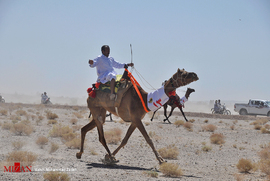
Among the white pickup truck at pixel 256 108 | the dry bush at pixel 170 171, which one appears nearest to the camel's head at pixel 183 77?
the dry bush at pixel 170 171

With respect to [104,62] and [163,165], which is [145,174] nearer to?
[163,165]

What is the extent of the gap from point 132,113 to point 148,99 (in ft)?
1.89

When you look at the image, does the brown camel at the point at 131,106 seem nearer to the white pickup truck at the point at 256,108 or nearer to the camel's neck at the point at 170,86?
the camel's neck at the point at 170,86

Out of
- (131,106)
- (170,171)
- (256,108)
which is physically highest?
(131,106)

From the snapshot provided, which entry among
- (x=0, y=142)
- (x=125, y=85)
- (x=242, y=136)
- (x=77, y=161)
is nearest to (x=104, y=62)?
(x=125, y=85)

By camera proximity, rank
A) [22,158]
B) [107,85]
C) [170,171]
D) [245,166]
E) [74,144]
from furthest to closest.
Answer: [74,144] < [107,85] < [245,166] < [22,158] < [170,171]

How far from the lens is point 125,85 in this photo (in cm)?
851

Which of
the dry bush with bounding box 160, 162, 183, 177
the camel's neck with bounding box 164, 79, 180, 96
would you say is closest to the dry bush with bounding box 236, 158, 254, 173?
the dry bush with bounding box 160, 162, 183, 177

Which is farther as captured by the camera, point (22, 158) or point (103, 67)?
point (103, 67)

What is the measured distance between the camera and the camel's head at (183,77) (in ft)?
25.2

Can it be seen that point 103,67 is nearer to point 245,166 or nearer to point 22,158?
point 22,158

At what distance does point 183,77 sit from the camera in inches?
307

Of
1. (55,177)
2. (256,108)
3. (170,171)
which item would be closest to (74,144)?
(170,171)

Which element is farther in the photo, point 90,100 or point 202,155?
point 202,155
